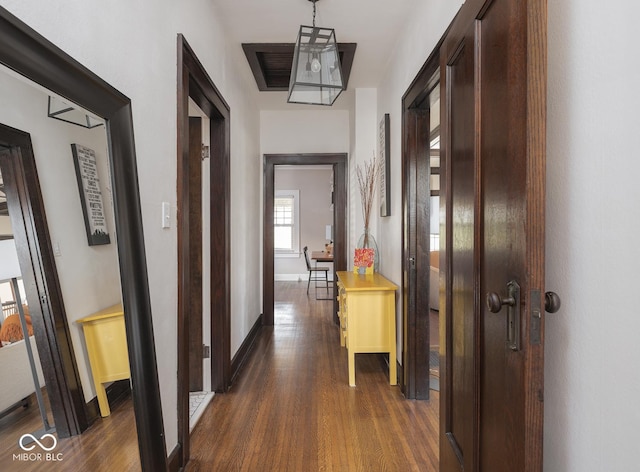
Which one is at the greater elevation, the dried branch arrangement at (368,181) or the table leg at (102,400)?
the dried branch arrangement at (368,181)

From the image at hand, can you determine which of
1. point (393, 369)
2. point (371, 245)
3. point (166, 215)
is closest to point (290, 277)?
point (371, 245)

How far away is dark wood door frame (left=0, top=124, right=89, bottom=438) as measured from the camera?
782 mm

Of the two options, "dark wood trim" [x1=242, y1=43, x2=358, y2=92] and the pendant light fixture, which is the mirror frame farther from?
"dark wood trim" [x1=242, y1=43, x2=358, y2=92]

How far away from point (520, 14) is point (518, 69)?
124mm

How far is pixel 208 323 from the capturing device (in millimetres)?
2693

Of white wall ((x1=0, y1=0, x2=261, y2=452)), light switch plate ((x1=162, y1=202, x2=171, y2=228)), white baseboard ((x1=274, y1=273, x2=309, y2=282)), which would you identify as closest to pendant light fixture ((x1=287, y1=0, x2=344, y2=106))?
white wall ((x1=0, y1=0, x2=261, y2=452))

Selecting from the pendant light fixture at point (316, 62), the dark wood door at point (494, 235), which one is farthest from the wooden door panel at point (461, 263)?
the pendant light fixture at point (316, 62)

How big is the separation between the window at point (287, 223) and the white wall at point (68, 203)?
7.54 meters

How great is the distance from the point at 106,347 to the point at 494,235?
45.9 inches

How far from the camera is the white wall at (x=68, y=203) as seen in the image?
83cm

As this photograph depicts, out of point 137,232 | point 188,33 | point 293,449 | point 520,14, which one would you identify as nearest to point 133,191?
point 137,232

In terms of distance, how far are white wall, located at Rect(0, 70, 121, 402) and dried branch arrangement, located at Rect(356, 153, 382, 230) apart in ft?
8.76

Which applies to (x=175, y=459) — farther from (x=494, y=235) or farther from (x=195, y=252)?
(x=494, y=235)

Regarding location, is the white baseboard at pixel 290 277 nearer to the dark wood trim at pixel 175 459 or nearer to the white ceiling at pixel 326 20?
the white ceiling at pixel 326 20
